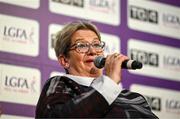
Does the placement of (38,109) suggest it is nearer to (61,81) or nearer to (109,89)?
(61,81)

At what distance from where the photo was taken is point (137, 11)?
8.17 ft

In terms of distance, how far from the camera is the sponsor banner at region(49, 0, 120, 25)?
2213 millimetres

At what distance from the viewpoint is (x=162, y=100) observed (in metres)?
2.45

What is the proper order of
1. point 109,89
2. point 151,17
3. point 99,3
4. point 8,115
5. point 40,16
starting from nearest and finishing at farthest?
point 109,89, point 8,115, point 40,16, point 99,3, point 151,17

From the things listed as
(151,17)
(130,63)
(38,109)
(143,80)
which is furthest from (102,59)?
(151,17)

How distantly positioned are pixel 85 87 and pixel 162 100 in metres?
A: 1.13

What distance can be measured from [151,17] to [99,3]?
35 centimetres

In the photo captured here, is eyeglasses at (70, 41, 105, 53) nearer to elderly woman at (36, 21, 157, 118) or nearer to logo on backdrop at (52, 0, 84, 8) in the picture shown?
elderly woman at (36, 21, 157, 118)

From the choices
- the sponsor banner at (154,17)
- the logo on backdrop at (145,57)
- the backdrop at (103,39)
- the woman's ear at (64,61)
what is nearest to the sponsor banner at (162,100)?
the backdrop at (103,39)

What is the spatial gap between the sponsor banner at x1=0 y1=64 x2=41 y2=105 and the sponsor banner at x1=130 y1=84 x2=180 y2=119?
1.82 feet

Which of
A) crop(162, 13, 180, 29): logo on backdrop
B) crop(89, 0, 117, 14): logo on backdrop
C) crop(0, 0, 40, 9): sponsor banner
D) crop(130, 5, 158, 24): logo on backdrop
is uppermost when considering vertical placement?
crop(0, 0, 40, 9): sponsor banner

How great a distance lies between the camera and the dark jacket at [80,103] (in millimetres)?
1229

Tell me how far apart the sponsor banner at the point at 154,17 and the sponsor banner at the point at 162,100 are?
32 centimetres

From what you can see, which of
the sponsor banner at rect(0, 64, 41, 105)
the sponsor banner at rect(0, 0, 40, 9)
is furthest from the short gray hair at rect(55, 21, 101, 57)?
the sponsor banner at rect(0, 0, 40, 9)
